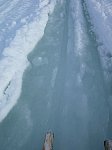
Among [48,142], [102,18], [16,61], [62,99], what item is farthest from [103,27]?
[48,142]

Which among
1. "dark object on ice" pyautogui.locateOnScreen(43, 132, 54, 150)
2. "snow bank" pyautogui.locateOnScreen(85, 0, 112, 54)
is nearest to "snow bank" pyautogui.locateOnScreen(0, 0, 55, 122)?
"dark object on ice" pyautogui.locateOnScreen(43, 132, 54, 150)

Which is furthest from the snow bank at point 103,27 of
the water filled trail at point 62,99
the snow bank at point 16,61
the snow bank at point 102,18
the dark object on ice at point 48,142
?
the dark object on ice at point 48,142

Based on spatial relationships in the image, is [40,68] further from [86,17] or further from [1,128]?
[86,17]

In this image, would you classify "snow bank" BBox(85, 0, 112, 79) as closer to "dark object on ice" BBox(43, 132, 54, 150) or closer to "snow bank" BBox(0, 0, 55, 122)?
"snow bank" BBox(0, 0, 55, 122)

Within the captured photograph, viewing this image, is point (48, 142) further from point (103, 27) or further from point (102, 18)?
point (102, 18)

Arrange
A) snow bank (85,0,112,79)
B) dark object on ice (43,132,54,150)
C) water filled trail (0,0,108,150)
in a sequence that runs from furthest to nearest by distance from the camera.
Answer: snow bank (85,0,112,79) < water filled trail (0,0,108,150) < dark object on ice (43,132,54,150)
